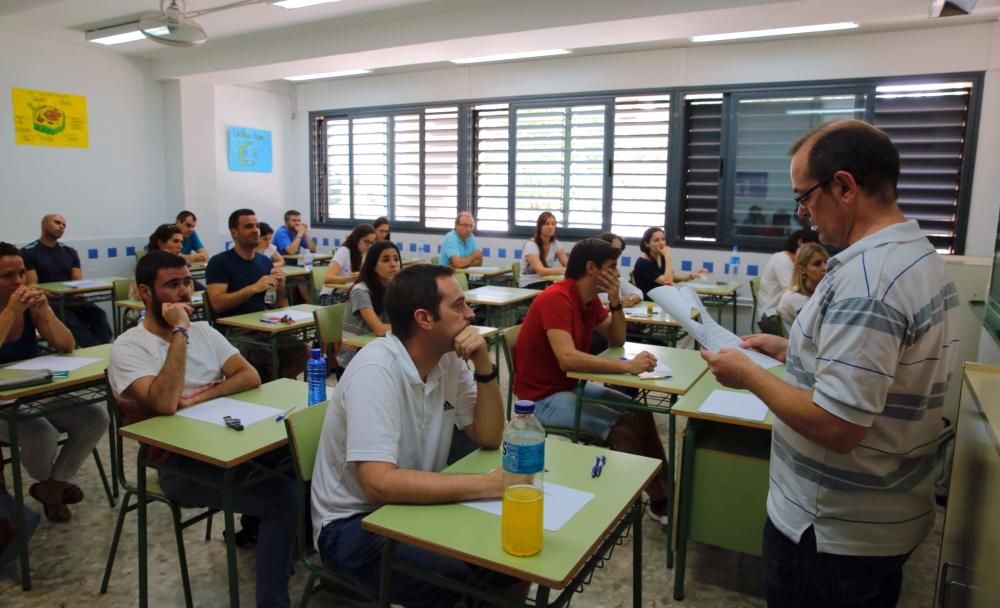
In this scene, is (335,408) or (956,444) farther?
(335,408)

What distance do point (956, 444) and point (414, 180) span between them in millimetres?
7507

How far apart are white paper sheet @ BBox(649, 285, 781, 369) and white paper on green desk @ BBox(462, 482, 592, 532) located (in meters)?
0.48

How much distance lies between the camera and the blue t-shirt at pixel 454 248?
7.23 metres

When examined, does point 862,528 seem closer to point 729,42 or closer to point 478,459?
point 478,459

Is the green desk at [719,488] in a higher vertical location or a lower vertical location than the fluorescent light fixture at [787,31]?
lower

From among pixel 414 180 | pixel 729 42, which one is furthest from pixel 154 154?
pixel 729 42

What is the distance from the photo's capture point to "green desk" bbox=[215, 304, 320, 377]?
3.95 metres

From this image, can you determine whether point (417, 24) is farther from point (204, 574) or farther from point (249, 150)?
point (204, 574)

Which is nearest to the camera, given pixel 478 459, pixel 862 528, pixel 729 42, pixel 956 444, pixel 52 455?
pixel 862 528

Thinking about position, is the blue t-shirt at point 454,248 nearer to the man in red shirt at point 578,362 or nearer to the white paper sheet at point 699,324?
the man in red shirt at point 578,362

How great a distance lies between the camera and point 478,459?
191cm

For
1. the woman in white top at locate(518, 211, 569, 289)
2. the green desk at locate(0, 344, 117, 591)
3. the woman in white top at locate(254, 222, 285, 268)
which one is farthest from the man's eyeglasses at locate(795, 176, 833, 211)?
the woman in white top at locate(254, 222, 285, 268)

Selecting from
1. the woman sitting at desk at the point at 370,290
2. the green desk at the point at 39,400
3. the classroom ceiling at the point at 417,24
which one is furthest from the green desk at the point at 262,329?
the classroom ceiling at the point at 417,24

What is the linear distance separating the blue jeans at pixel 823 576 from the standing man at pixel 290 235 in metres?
7.62
